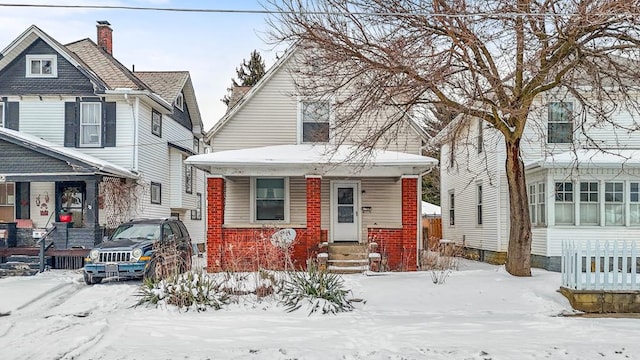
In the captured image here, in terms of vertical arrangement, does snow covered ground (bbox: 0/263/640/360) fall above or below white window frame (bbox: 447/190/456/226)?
below

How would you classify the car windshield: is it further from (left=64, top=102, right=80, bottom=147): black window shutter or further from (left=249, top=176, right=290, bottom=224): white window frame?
(left=64, top=102, right=80, bottom=147): black window shutter

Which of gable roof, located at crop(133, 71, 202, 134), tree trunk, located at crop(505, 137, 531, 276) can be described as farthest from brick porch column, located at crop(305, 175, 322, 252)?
gable roof, located at crop(133, 71, 202, 134)

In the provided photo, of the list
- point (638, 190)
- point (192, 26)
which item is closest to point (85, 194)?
point (192, 26)

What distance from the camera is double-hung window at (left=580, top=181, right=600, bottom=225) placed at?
16406mm

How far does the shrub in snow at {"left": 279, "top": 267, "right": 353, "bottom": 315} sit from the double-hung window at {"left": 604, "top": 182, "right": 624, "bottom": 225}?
999 centimetres

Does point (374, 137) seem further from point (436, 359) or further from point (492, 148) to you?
point (492, 148)

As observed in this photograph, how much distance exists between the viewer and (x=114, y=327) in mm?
8828

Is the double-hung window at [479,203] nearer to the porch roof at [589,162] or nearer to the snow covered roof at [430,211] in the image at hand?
the porch roof at [589,162]

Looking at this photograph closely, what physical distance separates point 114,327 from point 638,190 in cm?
1490

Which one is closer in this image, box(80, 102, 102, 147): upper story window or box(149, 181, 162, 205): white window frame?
box(80, 102, 102, 147): upper story window

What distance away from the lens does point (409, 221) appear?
15453mm

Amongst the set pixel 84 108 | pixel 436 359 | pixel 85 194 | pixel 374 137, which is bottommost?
pixel 436 359

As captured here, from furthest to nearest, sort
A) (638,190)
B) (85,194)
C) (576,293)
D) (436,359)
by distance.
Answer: (85,194), (638,190), (576,293), (436,359)

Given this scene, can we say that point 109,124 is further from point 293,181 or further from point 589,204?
point 589,204
